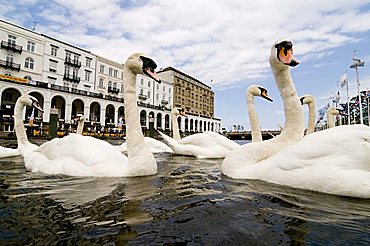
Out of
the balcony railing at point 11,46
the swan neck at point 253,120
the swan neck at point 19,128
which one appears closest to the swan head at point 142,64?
the swan neck at point 253,120

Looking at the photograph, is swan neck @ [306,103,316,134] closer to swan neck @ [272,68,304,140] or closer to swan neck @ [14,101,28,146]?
swan neck @ [272,68,304,140]

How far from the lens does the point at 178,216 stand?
190 centimetres

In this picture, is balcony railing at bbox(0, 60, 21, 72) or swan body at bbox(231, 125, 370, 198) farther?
balcony railing at bbox(0, 60, 21, 72)

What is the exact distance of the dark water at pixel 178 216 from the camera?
148cm

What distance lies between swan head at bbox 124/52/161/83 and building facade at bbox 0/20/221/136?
28.5 metres

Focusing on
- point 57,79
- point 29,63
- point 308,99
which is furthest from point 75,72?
point 308,99

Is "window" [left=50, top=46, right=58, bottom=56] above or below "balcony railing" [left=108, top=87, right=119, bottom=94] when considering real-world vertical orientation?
above

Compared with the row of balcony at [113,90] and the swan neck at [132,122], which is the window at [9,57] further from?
the swan neck at [132,122]

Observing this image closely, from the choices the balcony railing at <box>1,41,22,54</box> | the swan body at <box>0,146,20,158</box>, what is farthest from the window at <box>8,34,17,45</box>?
the swan body at <box>0,146,20,158</box>

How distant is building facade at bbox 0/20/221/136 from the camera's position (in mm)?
33250

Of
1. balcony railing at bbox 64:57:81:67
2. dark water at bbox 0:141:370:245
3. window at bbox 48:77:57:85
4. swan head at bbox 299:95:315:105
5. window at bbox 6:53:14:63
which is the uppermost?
balcony railing at bbox 64:57:81:67

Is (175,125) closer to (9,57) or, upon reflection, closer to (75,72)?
(9,57)

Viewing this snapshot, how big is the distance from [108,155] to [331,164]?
11.1 feet

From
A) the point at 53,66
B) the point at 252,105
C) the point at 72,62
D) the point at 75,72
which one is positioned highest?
the point at 72,62
